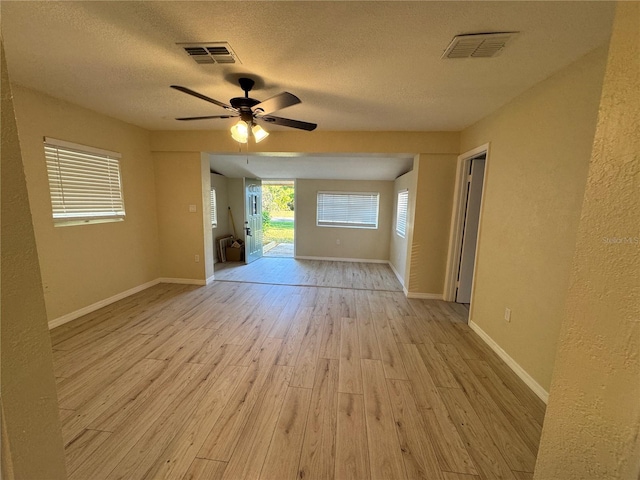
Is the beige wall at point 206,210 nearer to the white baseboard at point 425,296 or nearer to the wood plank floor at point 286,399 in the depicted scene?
the wood plank floor at point 286,399

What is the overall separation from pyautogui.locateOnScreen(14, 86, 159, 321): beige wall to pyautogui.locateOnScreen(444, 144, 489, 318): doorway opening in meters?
4.66

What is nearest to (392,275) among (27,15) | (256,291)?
(256,291)

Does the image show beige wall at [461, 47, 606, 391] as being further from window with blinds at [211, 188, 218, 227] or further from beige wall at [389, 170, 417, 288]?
window with blinds at [211, 188, 218, 227]

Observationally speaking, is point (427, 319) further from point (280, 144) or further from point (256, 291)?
point (280, 144)

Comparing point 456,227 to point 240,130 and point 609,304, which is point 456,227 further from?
point 609,304

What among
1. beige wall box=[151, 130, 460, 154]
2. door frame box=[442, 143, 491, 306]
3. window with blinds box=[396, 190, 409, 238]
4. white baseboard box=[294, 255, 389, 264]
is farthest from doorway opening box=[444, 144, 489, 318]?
white baseboard box=[294, 255, 389, 264]

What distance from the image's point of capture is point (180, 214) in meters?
4.08

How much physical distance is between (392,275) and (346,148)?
2836 millimetres

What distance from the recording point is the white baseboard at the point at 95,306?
271 centimetres

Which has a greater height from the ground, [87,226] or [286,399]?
[87,226]

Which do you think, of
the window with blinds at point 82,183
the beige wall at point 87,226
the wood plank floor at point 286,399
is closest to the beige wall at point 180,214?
the beige wall at point 87,226

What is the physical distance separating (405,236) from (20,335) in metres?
4.57

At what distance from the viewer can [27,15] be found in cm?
141

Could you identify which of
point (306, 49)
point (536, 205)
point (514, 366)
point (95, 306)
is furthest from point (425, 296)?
point (95, 306)
